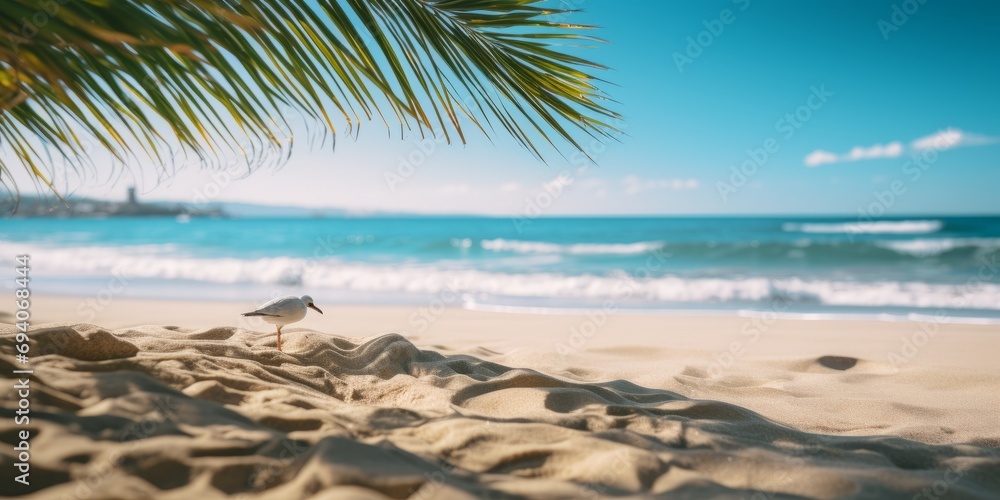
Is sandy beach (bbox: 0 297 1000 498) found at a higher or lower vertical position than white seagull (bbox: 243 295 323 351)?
lower

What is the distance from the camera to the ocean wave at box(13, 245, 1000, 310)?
372 inches

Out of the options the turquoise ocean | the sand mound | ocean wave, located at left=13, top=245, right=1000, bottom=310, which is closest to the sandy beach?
the sand mound

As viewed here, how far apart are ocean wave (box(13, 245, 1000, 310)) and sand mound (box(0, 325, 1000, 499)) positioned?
7404 mm

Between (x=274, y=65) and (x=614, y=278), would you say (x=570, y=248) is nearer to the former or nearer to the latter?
(x=614, y=278)

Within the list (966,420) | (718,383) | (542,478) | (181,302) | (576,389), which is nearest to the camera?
(542,478)

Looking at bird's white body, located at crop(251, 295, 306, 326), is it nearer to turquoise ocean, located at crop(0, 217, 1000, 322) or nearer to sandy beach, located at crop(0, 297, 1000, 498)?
sandy beach, located at crop(0, 297, 1000, 498)

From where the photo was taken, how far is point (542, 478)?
1.63 meters

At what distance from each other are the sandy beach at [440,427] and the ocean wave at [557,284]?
20.8ft

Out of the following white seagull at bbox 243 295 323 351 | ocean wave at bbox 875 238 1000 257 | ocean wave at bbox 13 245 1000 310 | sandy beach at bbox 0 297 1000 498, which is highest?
ocean wave at bbox 875 238 1000 257

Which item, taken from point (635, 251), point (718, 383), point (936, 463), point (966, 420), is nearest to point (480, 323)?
point (718, 383)

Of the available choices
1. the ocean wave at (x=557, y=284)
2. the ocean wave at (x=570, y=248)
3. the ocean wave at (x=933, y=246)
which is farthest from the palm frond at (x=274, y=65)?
the ocean wave at (x=933, y=246)

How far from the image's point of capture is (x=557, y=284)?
12578 mm

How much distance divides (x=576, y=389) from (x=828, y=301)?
8.22 metres

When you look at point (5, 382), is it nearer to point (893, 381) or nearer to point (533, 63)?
point (533, 63)
